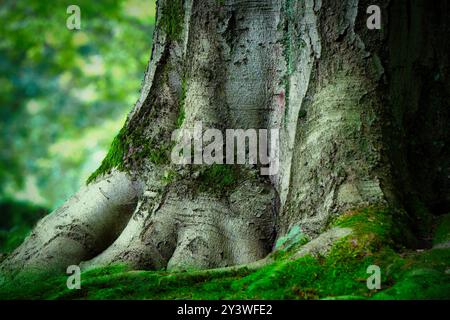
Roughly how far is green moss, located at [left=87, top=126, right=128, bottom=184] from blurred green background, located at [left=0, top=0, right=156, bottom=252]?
549cm

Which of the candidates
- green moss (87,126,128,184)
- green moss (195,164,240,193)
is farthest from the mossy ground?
green moss (87,126,128,184)

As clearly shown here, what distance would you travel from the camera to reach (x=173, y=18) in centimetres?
457

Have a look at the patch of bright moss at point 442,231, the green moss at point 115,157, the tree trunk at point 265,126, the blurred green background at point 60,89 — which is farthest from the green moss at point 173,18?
the blurred green background at point 60,89

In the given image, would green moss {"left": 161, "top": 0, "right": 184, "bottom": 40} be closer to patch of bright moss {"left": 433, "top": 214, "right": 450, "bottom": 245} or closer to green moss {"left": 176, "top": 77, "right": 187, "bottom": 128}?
green moss {"left": 176, "top": 77, "right": 187, "bottom": 128}

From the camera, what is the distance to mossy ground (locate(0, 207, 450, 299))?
2891mm

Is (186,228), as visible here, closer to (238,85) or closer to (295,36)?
(238,85)

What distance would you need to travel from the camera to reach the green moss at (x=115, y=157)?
4.47m

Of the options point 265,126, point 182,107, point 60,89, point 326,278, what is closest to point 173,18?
point 182,107

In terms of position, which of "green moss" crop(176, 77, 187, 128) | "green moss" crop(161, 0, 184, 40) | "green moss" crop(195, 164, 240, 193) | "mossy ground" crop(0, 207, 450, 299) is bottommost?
"mossy ground" crop(0, 207, 450, 299)

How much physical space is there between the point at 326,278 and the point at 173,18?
7.93 ft
